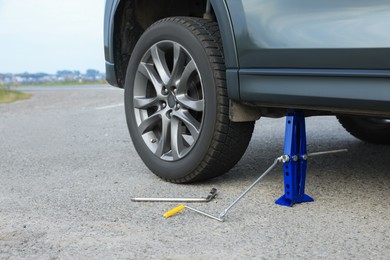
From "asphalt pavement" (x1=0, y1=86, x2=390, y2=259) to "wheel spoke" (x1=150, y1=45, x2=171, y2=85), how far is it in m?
0.59

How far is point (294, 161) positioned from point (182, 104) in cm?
70

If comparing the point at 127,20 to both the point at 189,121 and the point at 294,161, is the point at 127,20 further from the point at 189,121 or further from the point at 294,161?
the point at 294,161

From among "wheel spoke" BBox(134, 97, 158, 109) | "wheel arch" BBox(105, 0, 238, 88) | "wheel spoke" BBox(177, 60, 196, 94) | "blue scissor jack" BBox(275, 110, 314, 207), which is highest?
"wheel arch" BBox(105, 0, 238, 88)

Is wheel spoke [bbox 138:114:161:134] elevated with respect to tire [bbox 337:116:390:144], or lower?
elevated

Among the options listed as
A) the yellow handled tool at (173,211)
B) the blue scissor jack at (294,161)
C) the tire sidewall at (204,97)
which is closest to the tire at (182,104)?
the tire sidewall at (204,97)

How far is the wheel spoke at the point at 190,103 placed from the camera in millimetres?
2891

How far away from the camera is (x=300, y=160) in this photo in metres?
2.65

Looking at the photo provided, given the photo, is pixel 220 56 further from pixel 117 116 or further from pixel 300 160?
pixel 117 116

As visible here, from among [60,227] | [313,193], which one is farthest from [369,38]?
[60,227]

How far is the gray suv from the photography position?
7.39 ft

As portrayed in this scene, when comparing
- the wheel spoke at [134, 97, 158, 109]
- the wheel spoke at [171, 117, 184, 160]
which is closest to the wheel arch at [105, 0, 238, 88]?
the wheel spoke at [134, 97, 158, 109]

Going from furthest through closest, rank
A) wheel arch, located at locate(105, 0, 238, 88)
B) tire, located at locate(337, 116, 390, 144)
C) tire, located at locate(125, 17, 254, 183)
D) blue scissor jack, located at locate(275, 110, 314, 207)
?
tire, located at locate(337, 116, 390, 144) < wheel arch, located at locate(105, 0, 238, 88) < tire, located at locate(125, 17, 254, 183) < blue scissor jack, located at locate(275, 110, 314, 207)

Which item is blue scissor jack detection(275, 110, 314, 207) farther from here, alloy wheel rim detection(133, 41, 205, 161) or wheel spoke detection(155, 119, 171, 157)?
wheel spoke detection(155, 119, 171, 157)

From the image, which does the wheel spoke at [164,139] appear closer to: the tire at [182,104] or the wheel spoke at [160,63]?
the tire at [182,104]
